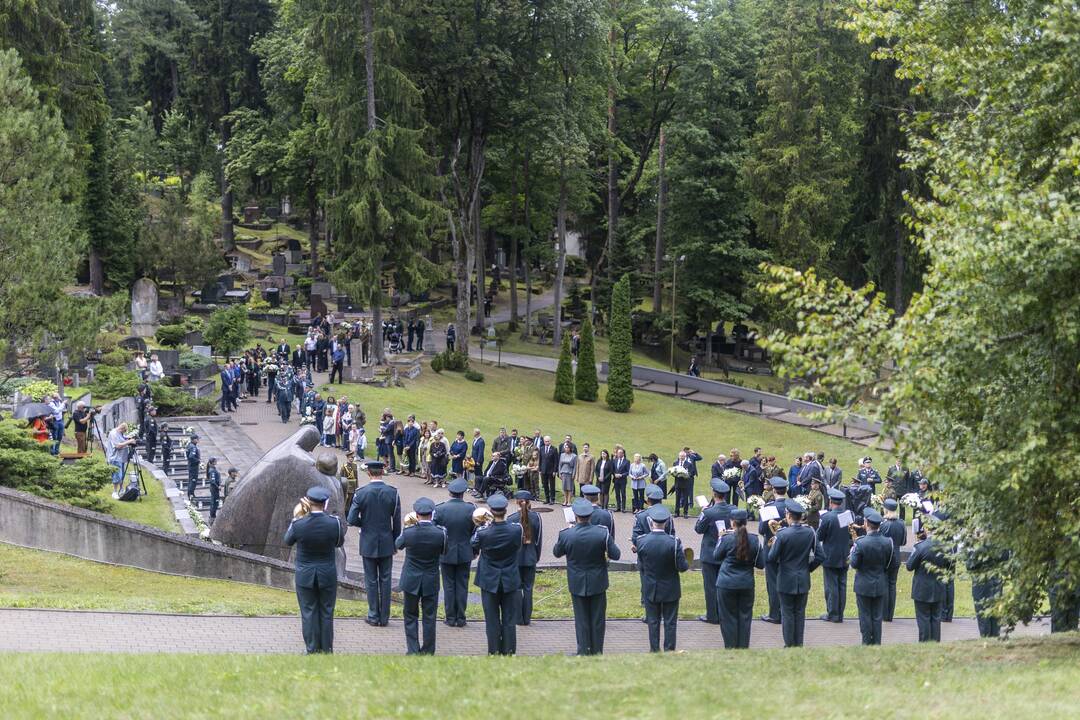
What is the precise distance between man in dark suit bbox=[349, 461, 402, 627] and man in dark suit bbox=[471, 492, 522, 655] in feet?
3.30

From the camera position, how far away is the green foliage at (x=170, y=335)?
38.3 m

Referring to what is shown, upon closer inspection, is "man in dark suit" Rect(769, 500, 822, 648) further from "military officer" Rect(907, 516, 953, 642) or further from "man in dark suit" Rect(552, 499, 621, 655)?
"man in dark suit" Rect(552, 499, 621, 655)

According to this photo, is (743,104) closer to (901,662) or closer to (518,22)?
(518,22)

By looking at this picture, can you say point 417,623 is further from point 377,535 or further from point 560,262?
point 560,262

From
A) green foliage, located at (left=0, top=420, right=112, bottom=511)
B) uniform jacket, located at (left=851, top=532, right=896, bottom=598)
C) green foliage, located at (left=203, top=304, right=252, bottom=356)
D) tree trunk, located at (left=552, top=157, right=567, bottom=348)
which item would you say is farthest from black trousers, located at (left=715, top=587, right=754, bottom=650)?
tree trunk, located at (left=552, top=157, right=567, bottom=348)

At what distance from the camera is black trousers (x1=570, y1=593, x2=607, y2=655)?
12.7 m

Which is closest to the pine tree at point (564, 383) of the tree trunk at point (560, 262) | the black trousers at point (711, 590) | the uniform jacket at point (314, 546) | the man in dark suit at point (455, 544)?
the tree trunk at point (560, 262)

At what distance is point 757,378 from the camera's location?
2035 inches

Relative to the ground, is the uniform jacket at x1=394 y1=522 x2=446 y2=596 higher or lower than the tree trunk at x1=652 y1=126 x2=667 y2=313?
lower

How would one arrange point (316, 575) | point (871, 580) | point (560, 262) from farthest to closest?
point (560, 262) → point (871, 580) → point (316, 575)

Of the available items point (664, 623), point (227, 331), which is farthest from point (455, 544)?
point (227, 331)

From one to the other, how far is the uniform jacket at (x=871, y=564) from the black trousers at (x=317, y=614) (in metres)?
6.30

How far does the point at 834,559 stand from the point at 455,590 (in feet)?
17.1

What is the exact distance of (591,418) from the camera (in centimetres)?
4031
